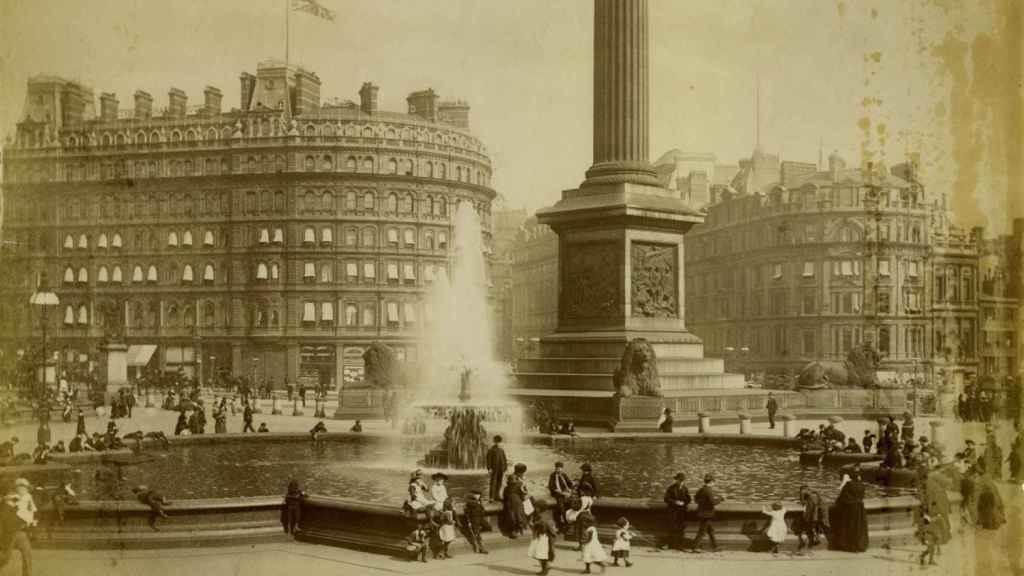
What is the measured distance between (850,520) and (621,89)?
22.6 metres

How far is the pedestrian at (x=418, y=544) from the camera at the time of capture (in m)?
13.6

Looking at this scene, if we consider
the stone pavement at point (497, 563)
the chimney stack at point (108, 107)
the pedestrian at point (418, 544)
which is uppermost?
the chimney stack at point (108, 107)

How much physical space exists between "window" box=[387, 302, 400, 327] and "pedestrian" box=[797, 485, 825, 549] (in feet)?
220

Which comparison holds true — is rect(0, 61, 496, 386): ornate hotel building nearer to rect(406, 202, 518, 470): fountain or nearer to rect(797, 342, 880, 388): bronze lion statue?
rect(406, 202, 518, 470): fountain

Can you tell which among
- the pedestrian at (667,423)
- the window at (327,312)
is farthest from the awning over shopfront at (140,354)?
the pedestrian at (667,423)

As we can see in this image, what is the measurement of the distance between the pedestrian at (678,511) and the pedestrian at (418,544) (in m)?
3.35

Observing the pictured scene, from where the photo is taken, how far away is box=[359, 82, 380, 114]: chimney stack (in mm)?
81375

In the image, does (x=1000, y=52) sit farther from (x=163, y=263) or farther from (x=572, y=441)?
(x=163, y=263)

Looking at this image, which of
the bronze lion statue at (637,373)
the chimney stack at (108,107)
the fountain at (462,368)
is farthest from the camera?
the chimney stack at (108,107)

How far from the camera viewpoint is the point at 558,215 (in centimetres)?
3403

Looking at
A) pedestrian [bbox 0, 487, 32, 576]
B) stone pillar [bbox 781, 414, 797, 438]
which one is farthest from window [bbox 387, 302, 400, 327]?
pedestrian [bbox 0, 487, 32, 576]

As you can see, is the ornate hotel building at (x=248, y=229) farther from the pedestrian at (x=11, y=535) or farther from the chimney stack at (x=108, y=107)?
the pedestrian at (x=11, y=535)

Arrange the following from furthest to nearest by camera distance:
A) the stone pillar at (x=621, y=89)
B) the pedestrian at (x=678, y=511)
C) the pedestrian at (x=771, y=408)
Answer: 1. the pedestrian at (x=771, y=408)
2. the stone pillar at (x=621, y=89)
3. the pedestrian at (x=678, y=511)

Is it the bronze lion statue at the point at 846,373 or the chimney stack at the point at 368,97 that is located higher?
the chimney stack at the point at 368,97
